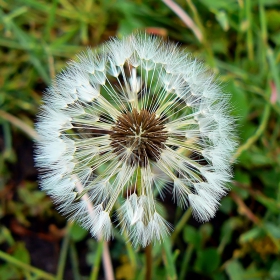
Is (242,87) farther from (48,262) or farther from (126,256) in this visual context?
(48,262)

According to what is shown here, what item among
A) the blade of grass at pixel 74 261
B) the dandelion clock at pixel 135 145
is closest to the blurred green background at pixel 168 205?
the blade of grass at pixel 74 261

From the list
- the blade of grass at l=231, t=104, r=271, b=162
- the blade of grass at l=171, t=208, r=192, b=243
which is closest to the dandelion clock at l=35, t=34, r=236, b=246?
the blade of grass at l=231, t=104, r=271, b=162

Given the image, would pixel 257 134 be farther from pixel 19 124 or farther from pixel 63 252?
pixel 19 124

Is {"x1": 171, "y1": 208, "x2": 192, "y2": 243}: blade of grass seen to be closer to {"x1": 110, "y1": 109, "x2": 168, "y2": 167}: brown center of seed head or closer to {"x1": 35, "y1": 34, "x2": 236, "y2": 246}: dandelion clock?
{"x1": 35, "y1": 34, "x2": 236, "y2": 246}: dandelion clock

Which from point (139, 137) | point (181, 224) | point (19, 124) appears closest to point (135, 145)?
point (139, 137)

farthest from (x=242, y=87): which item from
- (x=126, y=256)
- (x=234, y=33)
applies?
(x=126, y=256)
